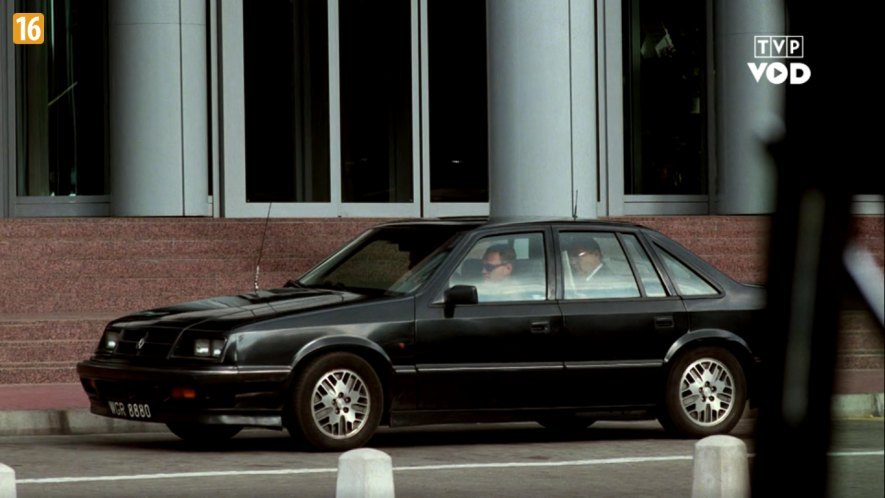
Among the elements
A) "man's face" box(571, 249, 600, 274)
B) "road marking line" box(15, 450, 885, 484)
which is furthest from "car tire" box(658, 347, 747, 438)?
"man's face" box(571, 249, 600, 274)

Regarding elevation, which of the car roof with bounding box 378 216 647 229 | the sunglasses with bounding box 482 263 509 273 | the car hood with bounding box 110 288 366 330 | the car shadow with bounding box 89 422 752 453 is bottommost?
the car shadow with bounding box 89 422 752 453

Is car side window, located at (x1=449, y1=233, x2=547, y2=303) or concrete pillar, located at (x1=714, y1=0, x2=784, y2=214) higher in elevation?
concrete pillar, located at (x1=714, y1=0, x2=784, y2=214)

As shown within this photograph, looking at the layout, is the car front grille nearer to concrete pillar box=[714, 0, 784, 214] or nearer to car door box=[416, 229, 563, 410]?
car door box=[416, 229, 563, 410]

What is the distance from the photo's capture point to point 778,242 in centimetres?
176

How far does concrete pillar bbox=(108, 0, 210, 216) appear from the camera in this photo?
70.2 ft

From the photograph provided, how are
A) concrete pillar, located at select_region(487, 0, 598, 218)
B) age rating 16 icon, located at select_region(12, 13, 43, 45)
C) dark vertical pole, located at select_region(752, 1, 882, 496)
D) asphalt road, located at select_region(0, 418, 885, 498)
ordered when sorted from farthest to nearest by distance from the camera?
age rating 16 icon, located at select_region(12, 13, 43, 45)
concrete pillar, located at select_region(487, 0, 598, 218)
asphalt road, located at select_region(0, 418, 885, 498)
dark vertical pole, located at select_region(752, 1, 882, 496)

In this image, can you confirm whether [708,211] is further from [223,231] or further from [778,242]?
[778,242]

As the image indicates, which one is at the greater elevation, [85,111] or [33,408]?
[85,111]

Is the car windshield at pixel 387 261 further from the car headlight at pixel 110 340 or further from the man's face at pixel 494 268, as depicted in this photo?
the car headlight at pixel 110 340

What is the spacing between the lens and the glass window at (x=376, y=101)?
2456 centimetres

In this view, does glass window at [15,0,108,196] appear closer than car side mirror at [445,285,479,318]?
No

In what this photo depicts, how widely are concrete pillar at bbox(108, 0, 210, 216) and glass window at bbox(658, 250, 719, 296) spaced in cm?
1093

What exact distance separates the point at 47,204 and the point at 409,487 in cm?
1541

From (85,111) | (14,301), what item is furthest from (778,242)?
(85,111)
